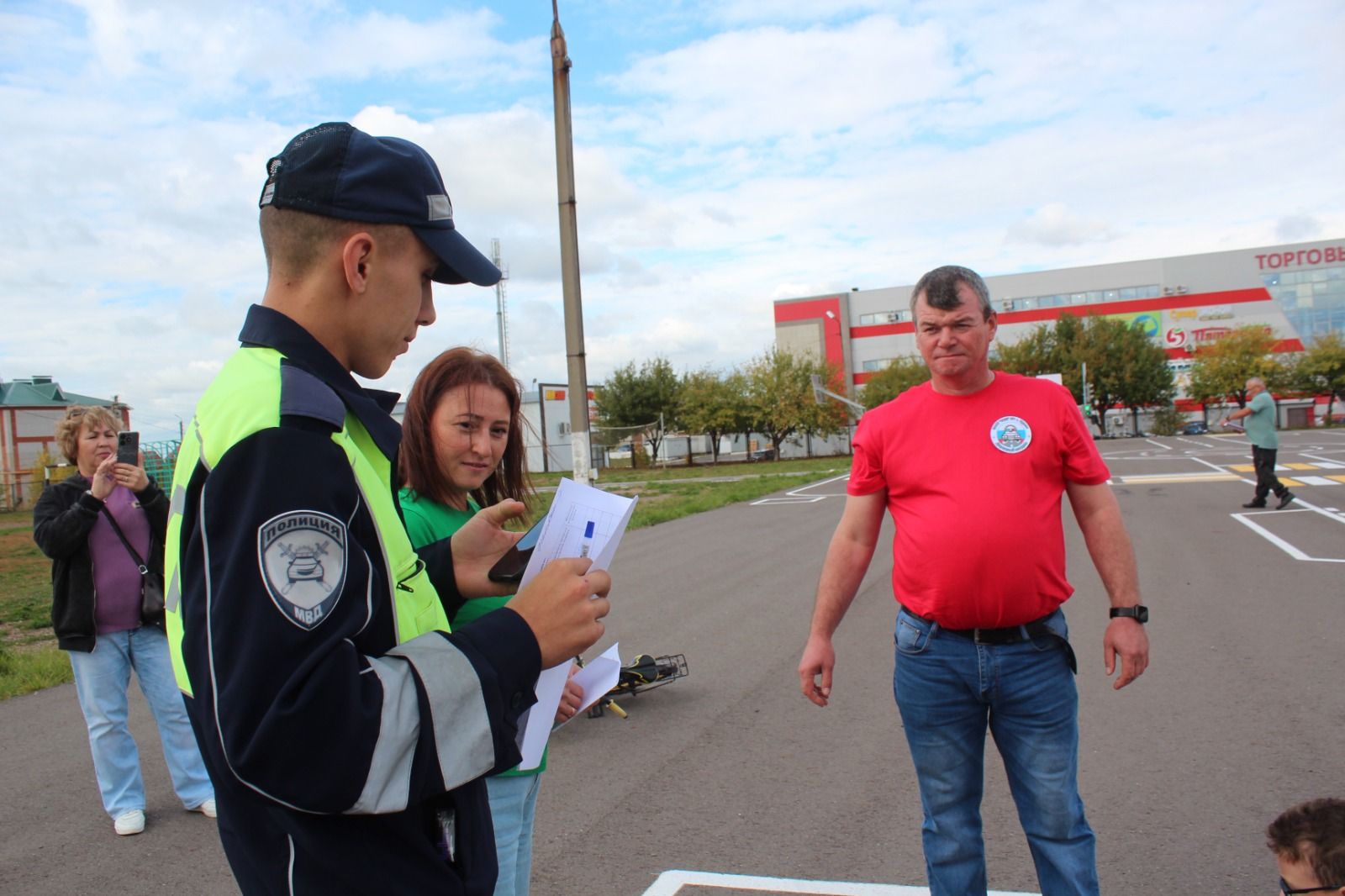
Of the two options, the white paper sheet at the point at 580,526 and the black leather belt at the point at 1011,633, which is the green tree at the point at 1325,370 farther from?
the white paper sheet at the point at 580,526

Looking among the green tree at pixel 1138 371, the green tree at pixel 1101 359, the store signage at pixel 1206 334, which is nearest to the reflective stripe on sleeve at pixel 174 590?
the green tree at pixel 1101 359

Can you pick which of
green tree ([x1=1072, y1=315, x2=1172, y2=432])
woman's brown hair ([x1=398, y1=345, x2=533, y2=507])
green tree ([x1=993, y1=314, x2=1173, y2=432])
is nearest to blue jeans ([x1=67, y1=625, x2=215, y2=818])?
woman's brown hair ([x1=398, y1=345, x2=533, y2=507])

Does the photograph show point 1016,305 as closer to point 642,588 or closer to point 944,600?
point 642,588

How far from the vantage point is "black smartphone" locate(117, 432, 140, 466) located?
15.9 feet

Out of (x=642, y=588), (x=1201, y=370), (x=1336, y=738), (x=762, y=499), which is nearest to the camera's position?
(x=1336, y=738)

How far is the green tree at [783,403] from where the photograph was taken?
6097cm

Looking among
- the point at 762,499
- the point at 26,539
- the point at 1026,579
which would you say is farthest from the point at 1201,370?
the point at 1026,579

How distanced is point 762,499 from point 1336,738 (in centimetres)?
1852

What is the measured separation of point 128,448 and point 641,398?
54.9 meters

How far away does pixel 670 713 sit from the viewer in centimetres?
595

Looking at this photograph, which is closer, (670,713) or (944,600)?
(944,600)

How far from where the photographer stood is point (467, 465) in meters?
2.62

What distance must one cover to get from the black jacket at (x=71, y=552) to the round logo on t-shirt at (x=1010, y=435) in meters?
4.29

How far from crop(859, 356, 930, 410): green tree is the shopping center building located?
771cm
